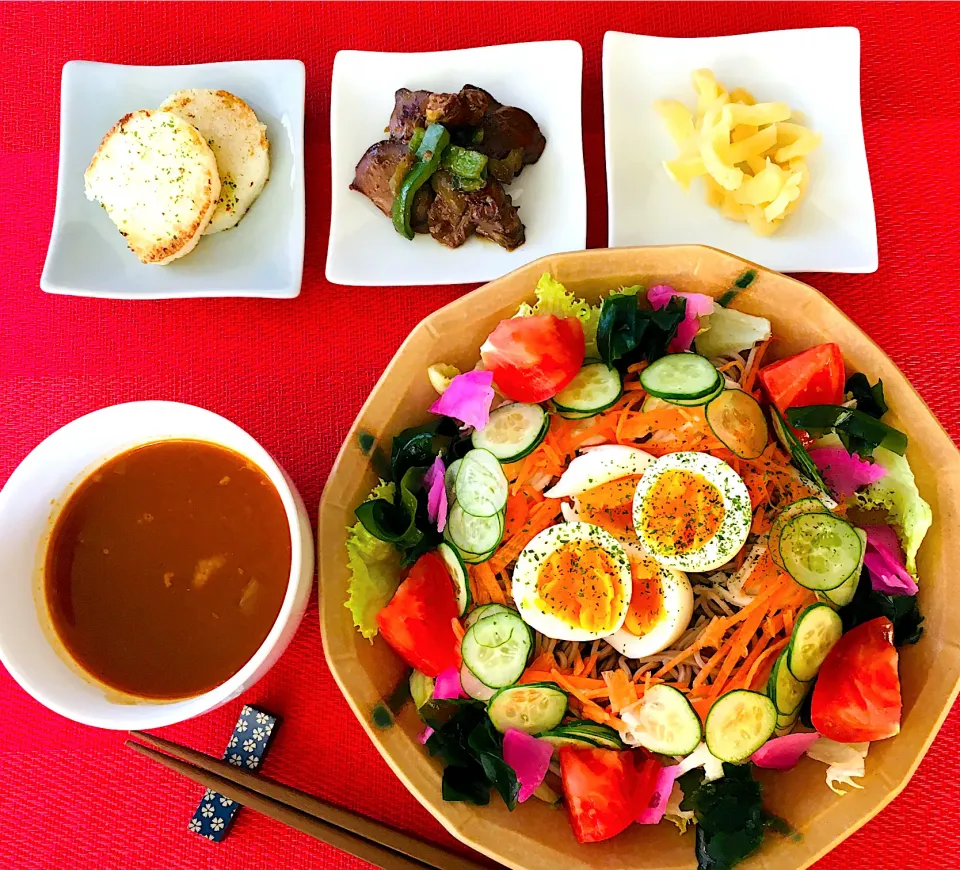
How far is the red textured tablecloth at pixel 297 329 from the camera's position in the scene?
2.04 meters

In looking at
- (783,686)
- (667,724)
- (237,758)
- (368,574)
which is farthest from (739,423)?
(237,758)

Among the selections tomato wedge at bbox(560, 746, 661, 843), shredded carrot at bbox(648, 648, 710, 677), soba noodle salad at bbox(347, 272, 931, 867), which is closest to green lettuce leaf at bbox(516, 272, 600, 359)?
soba noodle salad at bbox(347, 272, 931, 867)

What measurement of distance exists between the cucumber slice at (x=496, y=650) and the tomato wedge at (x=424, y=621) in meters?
0.07

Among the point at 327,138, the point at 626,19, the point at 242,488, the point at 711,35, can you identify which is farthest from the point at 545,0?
the point at 242,488

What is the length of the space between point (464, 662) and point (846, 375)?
1104mm

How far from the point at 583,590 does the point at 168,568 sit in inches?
35.8

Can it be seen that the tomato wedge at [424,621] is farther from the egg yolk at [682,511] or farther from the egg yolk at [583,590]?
the egg yolk at [682,511]

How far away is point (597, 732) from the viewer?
167 centimetres

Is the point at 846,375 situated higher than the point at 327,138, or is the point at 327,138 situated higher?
the point at 327,138

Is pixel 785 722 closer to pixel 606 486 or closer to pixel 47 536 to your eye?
pixel 606 486

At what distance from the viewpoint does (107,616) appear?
5.59 feet

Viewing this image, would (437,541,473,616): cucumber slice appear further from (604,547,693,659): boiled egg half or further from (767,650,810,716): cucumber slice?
(767,650,810,716): cucumber slice

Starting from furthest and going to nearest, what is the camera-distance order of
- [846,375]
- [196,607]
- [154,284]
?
1. [154,284]
2. [846,375]
3. [196,607]

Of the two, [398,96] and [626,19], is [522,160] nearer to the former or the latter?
[398,96]
